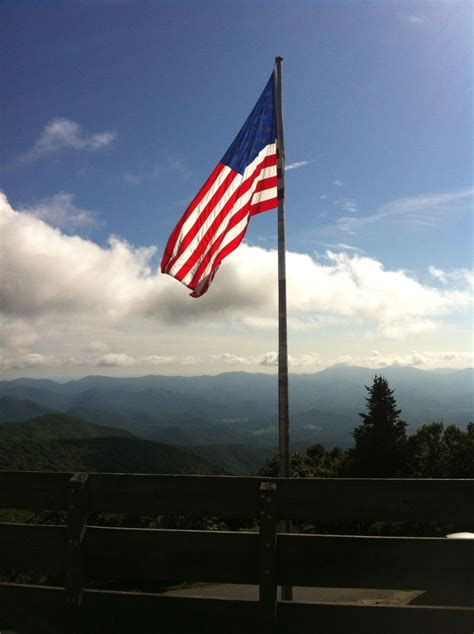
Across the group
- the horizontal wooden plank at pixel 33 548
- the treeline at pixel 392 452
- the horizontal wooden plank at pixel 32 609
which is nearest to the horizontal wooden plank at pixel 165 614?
the horizontal wooden plank at pixel 32 609

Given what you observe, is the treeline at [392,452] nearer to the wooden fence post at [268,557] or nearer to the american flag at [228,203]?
the american flag at [228,203]

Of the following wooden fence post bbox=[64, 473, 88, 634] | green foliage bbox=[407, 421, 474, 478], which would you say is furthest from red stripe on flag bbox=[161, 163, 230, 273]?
green foliage bbox=[407, 421, 474, 478]

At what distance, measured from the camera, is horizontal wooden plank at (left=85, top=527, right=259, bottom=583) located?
3.49 meters

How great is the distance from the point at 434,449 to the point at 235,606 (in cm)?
5171

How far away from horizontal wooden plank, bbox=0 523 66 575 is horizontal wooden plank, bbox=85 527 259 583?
245 mm

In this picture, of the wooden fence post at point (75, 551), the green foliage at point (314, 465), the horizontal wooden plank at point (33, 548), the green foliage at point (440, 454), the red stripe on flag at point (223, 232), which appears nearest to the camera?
the wooden fence post at point (75, 551)

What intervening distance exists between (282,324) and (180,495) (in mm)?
3079

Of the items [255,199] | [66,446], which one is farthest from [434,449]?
[66,446]

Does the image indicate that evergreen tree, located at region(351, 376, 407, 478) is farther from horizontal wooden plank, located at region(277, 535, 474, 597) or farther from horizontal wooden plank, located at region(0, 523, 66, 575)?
horizontal wooden plank, located at region(0, 523, 66, 575)

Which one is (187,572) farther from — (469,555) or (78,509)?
(469,555)

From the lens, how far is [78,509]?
3.71m

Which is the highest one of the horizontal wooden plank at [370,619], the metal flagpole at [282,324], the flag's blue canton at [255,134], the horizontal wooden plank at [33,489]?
the flag's blue canton at [255,134]

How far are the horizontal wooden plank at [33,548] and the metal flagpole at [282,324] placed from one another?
2217 mm

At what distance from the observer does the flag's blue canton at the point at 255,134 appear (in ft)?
23.8
